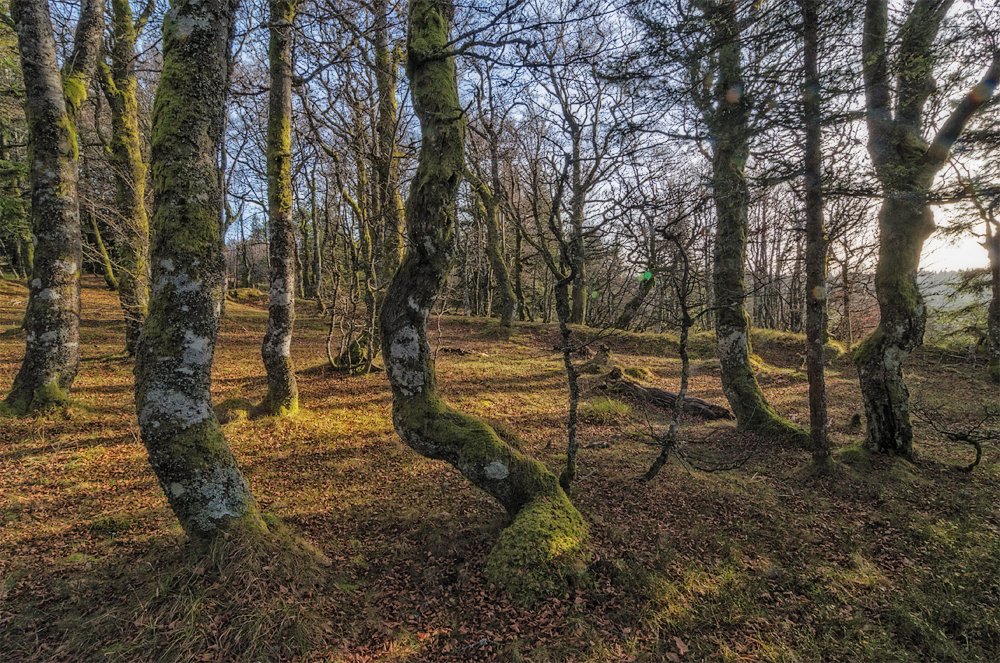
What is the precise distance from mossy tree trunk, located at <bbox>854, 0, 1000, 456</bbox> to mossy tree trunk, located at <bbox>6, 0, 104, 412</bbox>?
11424 millimetres

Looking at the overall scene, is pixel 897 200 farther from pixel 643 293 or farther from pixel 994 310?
pixel 994 310

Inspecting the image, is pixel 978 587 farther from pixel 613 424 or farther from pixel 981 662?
pixel 613 424

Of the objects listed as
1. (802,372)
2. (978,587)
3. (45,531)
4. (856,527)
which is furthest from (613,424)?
(802,372)

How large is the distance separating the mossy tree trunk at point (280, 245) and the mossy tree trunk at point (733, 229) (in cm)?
692

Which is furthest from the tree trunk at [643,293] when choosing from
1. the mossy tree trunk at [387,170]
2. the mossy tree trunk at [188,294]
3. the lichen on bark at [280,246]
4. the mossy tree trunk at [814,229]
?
the lichen on bark at [280,246]

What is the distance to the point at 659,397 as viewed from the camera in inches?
384

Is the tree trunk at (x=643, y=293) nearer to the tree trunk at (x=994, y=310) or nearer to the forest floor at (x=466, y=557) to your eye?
the forest floor at (x=466, y=557)

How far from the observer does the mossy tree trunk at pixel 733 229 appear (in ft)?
19.0

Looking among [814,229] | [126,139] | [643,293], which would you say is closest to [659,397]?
[643,293]

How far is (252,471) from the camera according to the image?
5.34 meters

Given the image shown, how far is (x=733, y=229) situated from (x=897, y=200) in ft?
9.04

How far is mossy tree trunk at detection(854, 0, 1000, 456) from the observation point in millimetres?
5258

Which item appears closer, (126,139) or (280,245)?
(280,245)

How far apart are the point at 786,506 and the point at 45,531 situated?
7.90 metres
